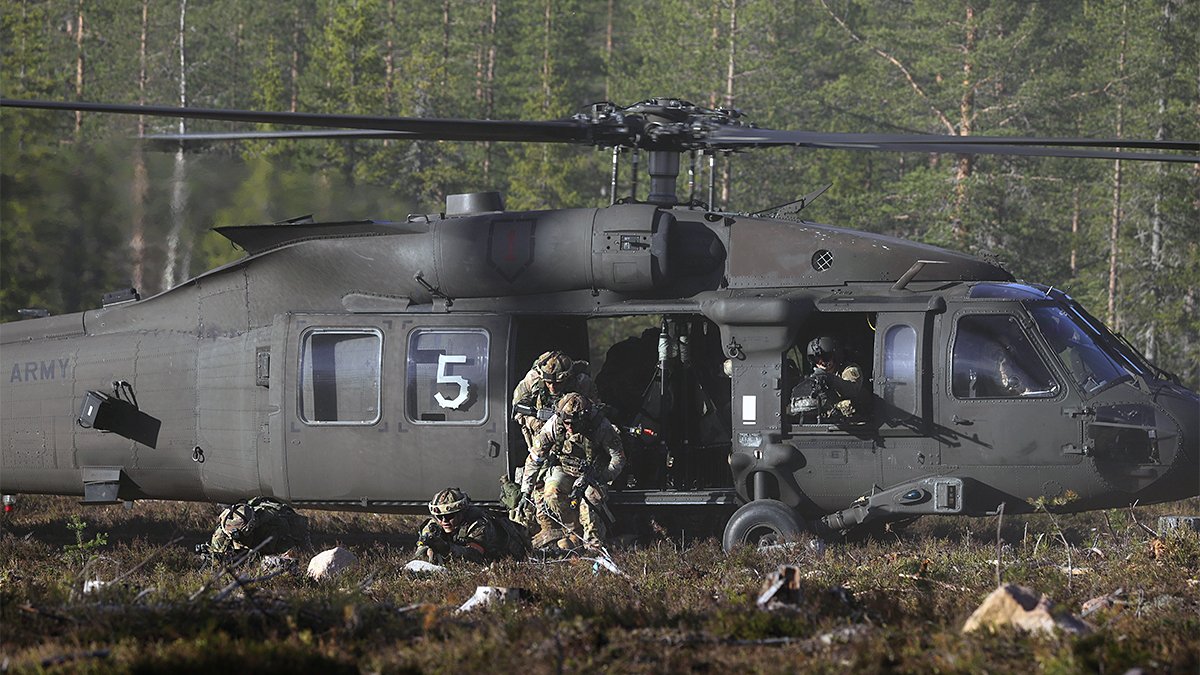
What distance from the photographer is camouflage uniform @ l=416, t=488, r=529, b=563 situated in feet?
34.2

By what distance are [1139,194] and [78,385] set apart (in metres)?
22.4

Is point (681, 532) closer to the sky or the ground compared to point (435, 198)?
closer to the ground

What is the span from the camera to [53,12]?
4034 centimetres

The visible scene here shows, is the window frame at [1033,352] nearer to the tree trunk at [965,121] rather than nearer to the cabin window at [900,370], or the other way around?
the cabin window at [900,370]

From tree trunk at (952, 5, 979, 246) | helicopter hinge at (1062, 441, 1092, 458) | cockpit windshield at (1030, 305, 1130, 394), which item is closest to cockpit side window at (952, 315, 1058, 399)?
cockpit windshield at (1030, 305, 1130, 394)

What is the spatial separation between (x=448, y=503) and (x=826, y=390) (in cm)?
308

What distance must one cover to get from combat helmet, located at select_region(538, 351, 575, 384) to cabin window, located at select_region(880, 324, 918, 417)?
2.53 m

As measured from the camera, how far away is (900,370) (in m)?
10.7

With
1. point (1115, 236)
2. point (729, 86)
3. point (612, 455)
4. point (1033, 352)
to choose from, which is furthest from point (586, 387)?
point (729, 86)

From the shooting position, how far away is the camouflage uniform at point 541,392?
10969mm

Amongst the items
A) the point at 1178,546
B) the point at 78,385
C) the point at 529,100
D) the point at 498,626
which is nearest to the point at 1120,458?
the point at 1178,546

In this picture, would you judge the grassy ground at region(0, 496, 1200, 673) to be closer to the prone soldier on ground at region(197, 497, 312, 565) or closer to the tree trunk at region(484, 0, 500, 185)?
the prone soldier on ground at region(197, 497, 312, 565)

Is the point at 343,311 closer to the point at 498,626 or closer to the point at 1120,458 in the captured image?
the point at 498,626

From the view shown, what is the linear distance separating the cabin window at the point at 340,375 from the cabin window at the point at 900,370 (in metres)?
4.22
